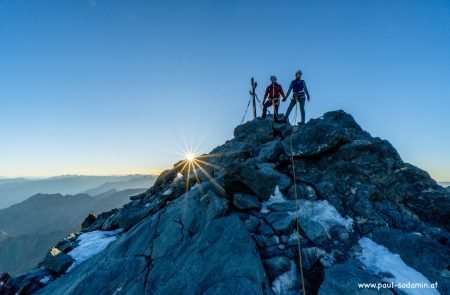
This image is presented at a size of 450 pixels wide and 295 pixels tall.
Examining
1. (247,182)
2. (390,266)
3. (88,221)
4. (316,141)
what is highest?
(316,141)

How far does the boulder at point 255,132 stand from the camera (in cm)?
1882

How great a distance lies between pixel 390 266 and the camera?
727 centimetres

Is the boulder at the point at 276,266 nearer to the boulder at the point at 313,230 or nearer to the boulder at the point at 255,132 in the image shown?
the boulder at the point at 313,230

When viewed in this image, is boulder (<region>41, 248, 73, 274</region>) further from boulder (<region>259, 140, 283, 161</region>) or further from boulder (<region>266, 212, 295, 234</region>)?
boulder (<region>259, 140, 283, 161</region>)

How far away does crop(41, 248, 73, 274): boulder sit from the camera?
11055mm

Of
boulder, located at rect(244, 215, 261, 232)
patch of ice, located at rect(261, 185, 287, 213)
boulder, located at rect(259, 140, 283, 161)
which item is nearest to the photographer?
boulder, located at rect(244, 215, 261, 232)

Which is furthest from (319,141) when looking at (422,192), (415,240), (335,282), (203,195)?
(335,282)

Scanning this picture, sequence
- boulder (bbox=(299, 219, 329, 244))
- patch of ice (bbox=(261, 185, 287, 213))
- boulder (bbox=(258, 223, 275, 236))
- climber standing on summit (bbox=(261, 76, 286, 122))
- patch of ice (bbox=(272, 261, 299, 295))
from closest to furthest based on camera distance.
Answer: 1. patch of ice (bbox=(272, 261, 299, 295))
2. boulder (bbox=(299, 219, 329, 244))
3. boulder (bbox=(258, 223, 275, 236))
4. patch of ice (bbox=(261, 185, 287, 213))
5. climber standing on summit (bbox=(261, 76, 286, 122))

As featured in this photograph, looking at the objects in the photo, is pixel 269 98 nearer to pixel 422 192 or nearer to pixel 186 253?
pixel 422 192

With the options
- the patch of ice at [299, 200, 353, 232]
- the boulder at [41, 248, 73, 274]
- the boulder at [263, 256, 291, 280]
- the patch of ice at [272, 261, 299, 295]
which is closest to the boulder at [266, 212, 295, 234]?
the patch of ice at [299, 200, 353, 232]

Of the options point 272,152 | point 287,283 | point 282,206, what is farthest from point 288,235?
point 272,152

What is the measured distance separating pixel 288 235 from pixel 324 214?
7.10 ft

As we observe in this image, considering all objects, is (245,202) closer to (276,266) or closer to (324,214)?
(276,266)

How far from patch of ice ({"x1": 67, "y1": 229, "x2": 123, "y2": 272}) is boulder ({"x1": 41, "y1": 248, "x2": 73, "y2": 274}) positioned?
0.27m
